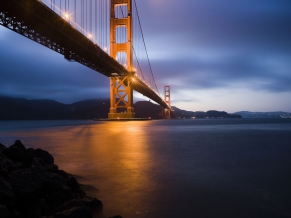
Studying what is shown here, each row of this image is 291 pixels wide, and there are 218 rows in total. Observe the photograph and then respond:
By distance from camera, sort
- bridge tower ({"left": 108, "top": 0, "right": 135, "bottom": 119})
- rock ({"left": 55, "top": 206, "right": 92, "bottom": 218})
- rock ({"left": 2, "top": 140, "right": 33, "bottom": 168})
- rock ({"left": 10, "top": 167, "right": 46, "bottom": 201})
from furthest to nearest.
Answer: bridge tower ({"left": 108, "top": 0, "right": 135, "bottom": 119}), rock ({"left": 2, "top": 140, "right": 33, "bottom": 168}), rock ({"left": 10, "top": 167, "right": 46, "bottom": 201}), rock ({"left": 55, "top": 206, "right": 92, "bottom": 218})

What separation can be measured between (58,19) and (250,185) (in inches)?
803

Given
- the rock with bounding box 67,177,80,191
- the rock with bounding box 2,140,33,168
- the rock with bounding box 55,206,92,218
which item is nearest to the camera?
the rock with bounding box 55,206,92,218

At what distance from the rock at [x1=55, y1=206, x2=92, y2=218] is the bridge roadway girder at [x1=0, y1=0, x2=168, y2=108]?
17.4 m

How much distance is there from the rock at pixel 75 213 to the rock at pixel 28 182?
62 centimetres

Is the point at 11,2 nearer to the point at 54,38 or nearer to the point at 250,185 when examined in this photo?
the point at 54,38

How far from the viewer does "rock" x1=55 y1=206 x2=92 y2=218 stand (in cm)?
231

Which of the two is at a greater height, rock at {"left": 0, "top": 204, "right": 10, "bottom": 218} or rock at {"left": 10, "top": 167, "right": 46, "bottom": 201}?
rock at {"left": 10, "top": 167, "right": 46, "bottom": 201}

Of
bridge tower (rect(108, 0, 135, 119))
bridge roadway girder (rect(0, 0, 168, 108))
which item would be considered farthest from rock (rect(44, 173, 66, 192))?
bridge tower (rect(108, 0, 135, 119))

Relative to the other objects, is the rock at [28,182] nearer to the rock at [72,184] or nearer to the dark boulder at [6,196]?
the dark boulder at [6,196]

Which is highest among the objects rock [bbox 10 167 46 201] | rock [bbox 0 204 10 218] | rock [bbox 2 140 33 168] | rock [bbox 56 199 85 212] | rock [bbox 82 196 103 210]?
rock [bbox 2 140 33 168]

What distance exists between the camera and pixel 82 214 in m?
2.42

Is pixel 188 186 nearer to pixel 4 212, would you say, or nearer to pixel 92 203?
pixel 92 203

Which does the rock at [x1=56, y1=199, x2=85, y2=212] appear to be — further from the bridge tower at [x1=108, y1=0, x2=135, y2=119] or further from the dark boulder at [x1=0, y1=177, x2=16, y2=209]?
the bridge tower at [x1=108, y1=0, x2=135, y2=119]

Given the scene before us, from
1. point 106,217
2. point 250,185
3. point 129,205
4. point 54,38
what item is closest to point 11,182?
point 106,217
